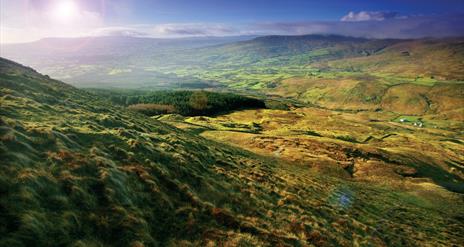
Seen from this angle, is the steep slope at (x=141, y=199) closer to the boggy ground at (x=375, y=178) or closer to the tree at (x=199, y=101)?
the boggy ground at (x=375, y=178)

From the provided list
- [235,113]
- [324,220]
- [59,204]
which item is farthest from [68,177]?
[235,113]

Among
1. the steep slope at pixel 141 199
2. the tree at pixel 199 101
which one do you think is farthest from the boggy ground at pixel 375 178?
the tree at pixel 199 101

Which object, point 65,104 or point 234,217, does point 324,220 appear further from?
point 65,104

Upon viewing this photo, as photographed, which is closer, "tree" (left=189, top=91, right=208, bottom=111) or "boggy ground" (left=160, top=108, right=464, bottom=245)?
"boggy ground" (left=160, top=108, right=464, bottom=245)

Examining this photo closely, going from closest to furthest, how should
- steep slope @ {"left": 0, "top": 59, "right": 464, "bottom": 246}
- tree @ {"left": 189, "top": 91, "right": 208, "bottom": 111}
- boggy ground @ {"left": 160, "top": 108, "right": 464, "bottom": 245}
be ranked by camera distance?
steep slope @ {"left": 0, "top": 59, "right": 464, "bottom": 246}
boggy ground @ {"left": 160, "top": 108, "right": 464, "bottom": 245}
tree @ {"left": 189, "top": 91, "right": 208, "bottom": 111}

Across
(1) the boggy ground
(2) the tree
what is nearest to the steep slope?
(1) the boggy ground

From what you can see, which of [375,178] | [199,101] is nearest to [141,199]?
[375,178]

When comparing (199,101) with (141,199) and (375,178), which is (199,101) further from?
(141,199)

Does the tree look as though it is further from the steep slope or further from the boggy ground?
the steep slope

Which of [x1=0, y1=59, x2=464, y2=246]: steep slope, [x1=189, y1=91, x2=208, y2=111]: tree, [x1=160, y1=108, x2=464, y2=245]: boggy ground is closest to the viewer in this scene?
[x1=0, y1=59, x2=464, y2=246]: steep slope
